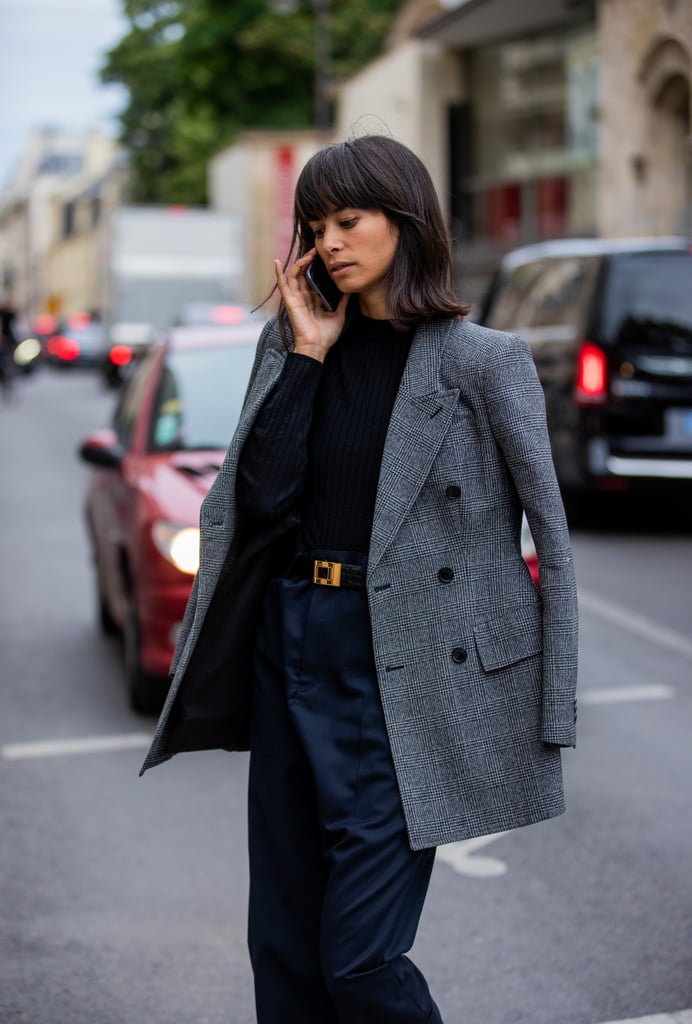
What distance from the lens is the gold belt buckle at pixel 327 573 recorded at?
2717 mm

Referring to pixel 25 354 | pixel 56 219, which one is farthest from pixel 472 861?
pixel 56 219

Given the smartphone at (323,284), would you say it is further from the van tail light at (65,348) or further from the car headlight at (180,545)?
the van tail light at (65,348)

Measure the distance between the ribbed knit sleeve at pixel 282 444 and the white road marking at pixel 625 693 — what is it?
408 centimetres

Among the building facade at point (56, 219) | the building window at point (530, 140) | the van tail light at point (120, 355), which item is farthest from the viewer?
the building facade at point (56, 219)

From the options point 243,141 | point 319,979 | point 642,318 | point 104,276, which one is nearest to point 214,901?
point 319,979

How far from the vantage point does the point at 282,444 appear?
9.07 feet

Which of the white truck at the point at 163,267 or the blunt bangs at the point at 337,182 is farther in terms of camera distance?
the white truck at the point at 163,267

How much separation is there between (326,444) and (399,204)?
432mm

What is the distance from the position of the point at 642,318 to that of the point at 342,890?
28.7 ft

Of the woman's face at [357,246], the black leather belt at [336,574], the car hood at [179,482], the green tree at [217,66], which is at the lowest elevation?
the car hood at [179,482]

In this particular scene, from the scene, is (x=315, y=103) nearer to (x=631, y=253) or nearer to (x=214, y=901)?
(x=631, y=253)

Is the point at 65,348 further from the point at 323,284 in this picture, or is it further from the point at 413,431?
the point at 413,431

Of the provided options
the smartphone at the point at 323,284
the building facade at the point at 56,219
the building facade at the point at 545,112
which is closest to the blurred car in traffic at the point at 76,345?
the building facade at the point at 545,112

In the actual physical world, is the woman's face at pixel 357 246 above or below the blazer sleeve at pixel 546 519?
above
